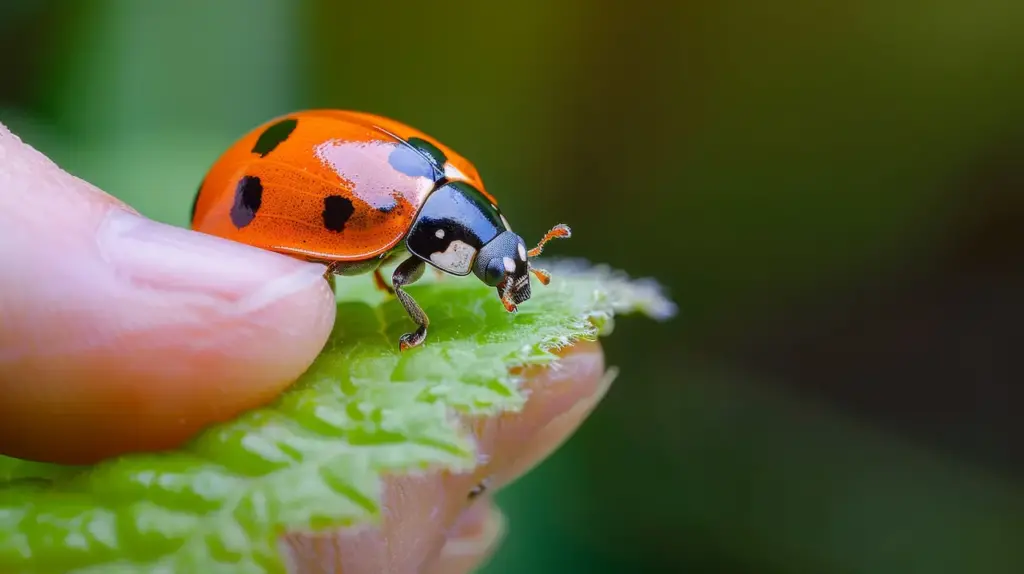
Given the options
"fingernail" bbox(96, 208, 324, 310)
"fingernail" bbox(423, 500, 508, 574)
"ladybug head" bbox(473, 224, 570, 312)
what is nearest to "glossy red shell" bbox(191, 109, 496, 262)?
"ladybug head" bbox(473, 224, 570, 312)

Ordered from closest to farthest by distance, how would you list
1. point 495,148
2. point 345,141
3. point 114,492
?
point 114,492 < point 345,141 < point 495,148

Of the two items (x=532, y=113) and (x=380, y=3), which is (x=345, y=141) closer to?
(x=532, y=113)

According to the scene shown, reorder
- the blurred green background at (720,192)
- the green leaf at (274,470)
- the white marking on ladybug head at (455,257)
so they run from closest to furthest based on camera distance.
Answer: the green leaf at (274,470) → the white marking on ladybug head at (455,257) → the blurred green background at (720,192)

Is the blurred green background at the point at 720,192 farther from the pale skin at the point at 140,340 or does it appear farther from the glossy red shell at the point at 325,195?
the pale skin at the point at 140,340

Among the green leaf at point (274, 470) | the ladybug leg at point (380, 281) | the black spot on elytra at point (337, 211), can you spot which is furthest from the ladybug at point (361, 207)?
the green leaf at point (274, 470)

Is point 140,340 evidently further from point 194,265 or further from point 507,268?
point 507,268

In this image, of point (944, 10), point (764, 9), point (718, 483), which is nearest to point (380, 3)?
point (764, 9)

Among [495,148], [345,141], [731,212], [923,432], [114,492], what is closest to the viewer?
[114,492]
